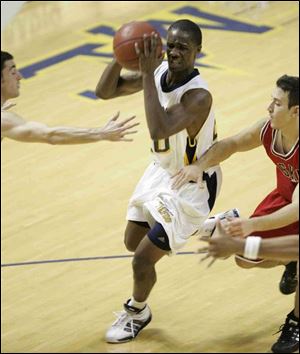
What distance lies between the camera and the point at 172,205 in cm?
667

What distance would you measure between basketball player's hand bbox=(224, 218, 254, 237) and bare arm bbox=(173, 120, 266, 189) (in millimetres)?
699

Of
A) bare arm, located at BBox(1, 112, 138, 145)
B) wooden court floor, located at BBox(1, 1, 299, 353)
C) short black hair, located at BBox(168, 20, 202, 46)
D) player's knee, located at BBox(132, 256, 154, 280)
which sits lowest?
wooden court floor, located at BBox(1, 1, 299, 353)

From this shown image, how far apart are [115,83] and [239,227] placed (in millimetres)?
1425

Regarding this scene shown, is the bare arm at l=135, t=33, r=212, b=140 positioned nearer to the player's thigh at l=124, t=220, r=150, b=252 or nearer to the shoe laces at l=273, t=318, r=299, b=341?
the player's thigh at l=124, t=220, r=150, b=252

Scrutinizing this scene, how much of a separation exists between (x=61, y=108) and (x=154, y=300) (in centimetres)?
418

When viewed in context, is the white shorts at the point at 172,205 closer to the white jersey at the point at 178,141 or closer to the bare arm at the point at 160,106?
the white jersey at the point at 178,141

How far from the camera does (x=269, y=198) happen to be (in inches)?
273

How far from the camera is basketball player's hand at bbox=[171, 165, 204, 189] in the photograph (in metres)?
6.65

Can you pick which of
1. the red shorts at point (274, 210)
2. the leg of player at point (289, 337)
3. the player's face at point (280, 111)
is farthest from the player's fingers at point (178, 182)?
the leg of player at point (289, 337)

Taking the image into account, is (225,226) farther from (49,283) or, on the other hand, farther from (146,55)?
(49,283)

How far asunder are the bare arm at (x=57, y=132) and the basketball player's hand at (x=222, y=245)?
3.21 ft

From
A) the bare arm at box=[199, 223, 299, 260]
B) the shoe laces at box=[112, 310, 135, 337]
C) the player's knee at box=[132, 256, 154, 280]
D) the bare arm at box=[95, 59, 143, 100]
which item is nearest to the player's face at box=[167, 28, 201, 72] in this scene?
the bare arm at box=[95, 59, 143, 100]

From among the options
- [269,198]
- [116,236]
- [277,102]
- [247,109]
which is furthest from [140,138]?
[277,102]

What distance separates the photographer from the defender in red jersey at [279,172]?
19.9 feet
